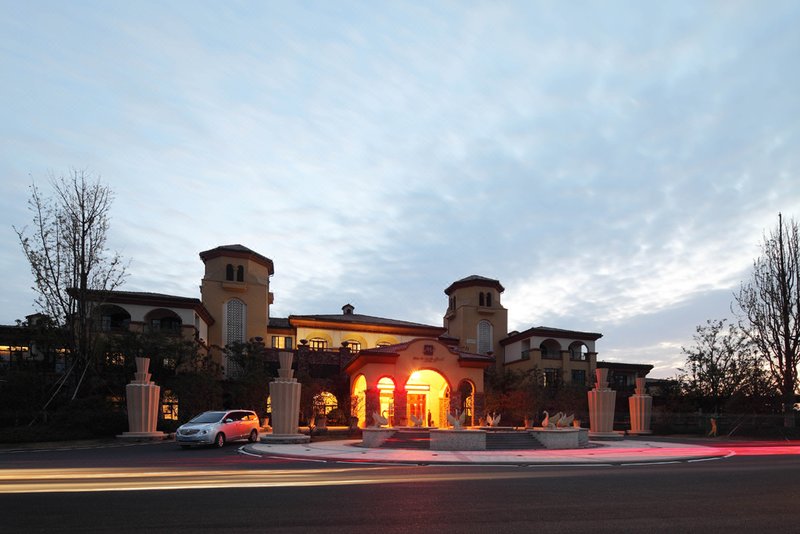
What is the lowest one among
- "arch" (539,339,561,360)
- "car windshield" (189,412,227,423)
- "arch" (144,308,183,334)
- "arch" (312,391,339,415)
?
"arch" (312,391,339,415)

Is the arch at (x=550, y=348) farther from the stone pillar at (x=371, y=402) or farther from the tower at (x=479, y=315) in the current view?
the stone pillar at (x=371, y=402)

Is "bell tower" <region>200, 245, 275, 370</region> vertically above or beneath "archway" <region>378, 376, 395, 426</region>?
above

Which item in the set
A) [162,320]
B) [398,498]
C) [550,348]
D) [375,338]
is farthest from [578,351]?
[398,498]

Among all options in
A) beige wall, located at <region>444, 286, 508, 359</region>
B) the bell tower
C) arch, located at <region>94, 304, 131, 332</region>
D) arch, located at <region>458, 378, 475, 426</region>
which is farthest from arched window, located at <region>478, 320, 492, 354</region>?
arch, located at <region>94, 304, 131, 332</region>

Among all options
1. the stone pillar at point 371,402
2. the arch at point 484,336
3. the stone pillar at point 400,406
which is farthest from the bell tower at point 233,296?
the arch at point 484,336

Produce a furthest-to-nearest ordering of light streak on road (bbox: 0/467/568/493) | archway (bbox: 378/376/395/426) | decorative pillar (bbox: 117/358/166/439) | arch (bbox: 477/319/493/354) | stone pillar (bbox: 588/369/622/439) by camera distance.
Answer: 1. arch (bbox: 477/319/493/354)
2. archway (bbox: 378/376/395/426)
3. stone pillar (bbox: 588/369/622/439)
4. decorative pillar (bbox: 117/358/166/439)
5. light streak on road (bbox: 0/467/568/493)

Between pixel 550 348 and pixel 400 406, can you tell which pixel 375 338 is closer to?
pixel 400 406

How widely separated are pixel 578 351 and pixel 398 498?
53392 mm

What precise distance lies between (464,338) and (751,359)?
22.8 m

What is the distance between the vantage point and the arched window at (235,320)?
166 ft

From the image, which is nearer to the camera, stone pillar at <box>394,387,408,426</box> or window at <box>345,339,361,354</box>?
stone pillar at <box>394,387,408,426</box>

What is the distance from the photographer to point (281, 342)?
176 feet

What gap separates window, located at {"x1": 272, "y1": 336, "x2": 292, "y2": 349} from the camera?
175 ft

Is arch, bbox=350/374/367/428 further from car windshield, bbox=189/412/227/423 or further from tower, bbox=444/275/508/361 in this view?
tower, bbox=444/275/508/361
